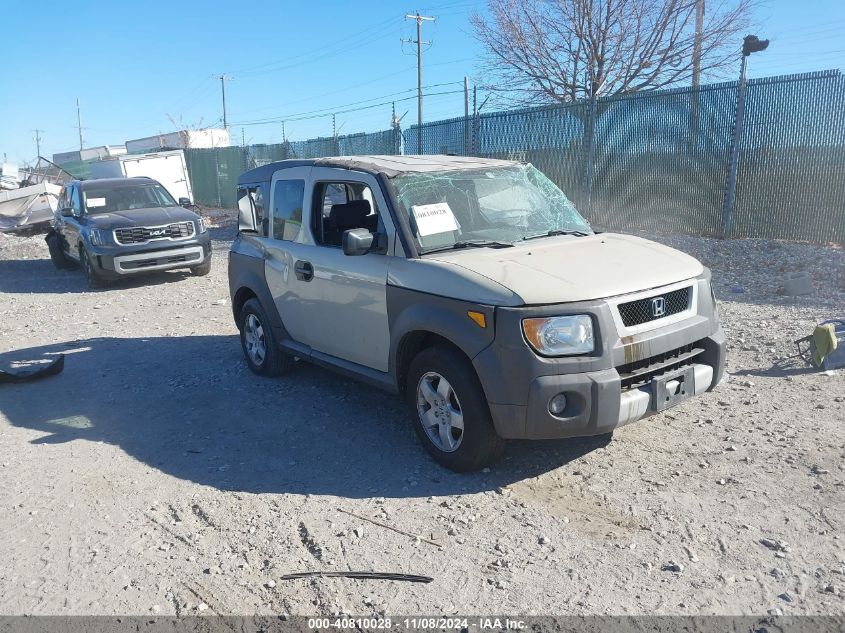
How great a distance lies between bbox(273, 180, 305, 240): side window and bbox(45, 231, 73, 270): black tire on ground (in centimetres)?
1006

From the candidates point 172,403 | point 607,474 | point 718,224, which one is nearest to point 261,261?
point 172,403

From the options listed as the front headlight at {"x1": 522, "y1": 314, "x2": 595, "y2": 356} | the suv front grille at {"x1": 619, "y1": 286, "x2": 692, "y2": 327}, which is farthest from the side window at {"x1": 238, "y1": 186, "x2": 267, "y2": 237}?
the suv front grille at {"x1": 619, "y1": 286, "x2": 692, "y2": 327}

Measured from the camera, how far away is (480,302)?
3.97 m

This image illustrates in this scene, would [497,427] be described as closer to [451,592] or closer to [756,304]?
[451,592]

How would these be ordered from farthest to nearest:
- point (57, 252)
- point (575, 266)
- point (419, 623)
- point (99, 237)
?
point (57, 252), point (99, 237), point (575, 266), point (419, 623)

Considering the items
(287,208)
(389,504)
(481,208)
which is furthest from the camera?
(287,208)

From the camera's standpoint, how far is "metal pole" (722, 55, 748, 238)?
1201 cm

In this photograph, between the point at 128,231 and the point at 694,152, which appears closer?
the point at 128,231

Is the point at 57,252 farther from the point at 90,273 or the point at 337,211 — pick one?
the point at 337,211

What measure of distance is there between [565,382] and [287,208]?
3.13 m

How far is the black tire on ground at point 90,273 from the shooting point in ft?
39.6

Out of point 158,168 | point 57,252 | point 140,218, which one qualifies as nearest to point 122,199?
point 140,218

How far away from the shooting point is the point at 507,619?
3.03m

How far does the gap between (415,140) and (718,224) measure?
878 cm
